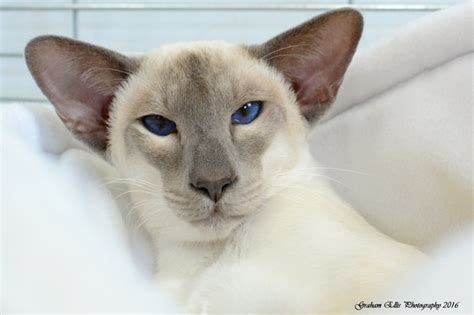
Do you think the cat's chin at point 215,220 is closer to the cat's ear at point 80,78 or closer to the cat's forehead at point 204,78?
the cat's forehead at point 204,78

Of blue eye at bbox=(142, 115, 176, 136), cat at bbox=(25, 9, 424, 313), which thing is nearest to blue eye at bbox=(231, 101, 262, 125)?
cat at bbox=(25, 9, 424, 313)

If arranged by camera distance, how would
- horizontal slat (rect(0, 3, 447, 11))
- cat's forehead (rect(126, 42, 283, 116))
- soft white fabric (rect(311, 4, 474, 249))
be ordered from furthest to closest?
horizontal slat (rect(0, 3, 447, 11)), soft white fabric (rect(311, 4, 474, 249)), cat's forehead (rect(126, 42, 283, 116))

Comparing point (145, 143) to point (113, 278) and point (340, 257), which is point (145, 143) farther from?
point (340, 257)

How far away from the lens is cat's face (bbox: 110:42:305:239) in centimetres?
96

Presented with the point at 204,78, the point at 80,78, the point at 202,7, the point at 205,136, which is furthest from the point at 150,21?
the point at 205,136

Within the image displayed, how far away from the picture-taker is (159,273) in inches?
44.2

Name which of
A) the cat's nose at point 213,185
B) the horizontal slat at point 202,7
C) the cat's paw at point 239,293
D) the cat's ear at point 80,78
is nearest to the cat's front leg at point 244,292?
the cat's paw at point 239,293

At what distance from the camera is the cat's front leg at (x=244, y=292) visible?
0.90 meters

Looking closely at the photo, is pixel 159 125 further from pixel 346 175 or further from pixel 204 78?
pixel 346 175

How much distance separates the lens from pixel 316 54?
1197 mm

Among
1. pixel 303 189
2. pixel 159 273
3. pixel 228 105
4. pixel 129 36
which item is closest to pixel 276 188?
pixel 303 189

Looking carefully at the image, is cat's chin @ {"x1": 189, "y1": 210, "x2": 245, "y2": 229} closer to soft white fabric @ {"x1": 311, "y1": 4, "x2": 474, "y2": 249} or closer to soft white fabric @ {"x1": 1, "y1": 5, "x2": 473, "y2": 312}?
soft white fabric @ {"x1": 1, "y1": 5, "x2": 473, "y2": 312}

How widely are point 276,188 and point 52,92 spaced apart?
0.51 meters

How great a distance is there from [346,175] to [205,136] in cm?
50
